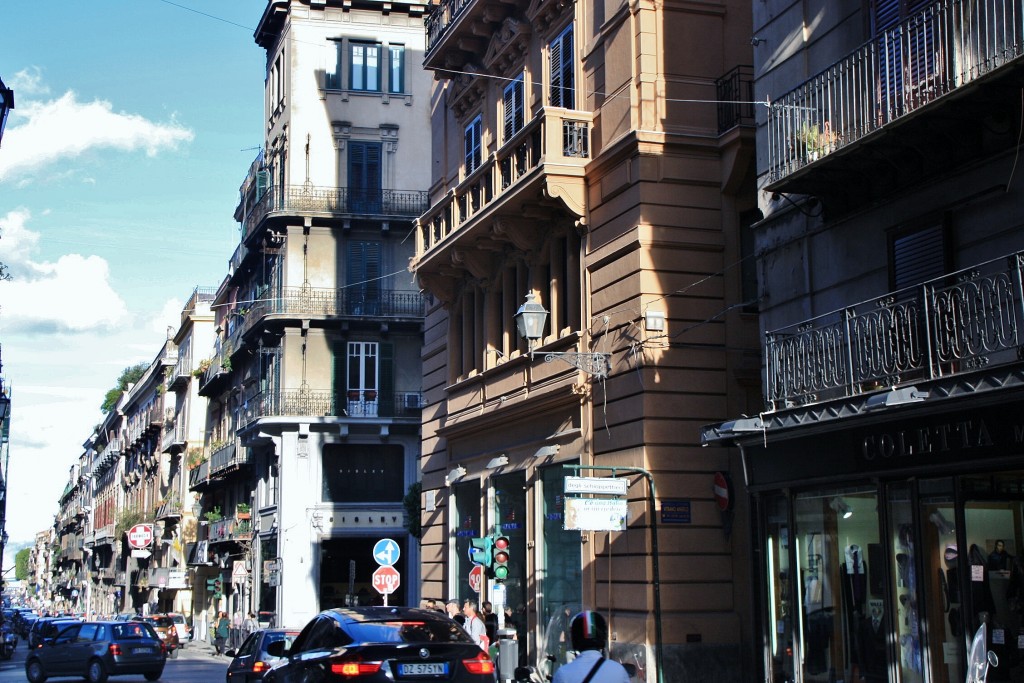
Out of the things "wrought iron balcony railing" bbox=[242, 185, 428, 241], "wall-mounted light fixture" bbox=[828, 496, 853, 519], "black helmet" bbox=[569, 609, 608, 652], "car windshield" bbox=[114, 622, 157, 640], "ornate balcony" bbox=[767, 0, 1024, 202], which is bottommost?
"car windshield" bbox=[114, 622, 157, 640]

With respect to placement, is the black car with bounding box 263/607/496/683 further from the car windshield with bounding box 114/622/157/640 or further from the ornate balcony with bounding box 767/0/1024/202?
the car windshield with bounding box 114/622/157/640

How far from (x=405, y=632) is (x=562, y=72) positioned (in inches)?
537

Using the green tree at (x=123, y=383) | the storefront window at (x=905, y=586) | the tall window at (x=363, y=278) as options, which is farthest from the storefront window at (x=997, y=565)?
the green tree at (x=123, y=383)

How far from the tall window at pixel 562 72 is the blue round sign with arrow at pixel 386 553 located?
9490 millimetres

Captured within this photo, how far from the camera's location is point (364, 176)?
4691 cm

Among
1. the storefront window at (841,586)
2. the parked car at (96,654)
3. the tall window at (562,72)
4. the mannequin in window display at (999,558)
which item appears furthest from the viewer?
the parked car at (96,654)

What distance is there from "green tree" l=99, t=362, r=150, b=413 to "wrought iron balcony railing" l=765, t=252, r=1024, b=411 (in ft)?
308

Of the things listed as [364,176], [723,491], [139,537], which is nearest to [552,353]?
[723,491]

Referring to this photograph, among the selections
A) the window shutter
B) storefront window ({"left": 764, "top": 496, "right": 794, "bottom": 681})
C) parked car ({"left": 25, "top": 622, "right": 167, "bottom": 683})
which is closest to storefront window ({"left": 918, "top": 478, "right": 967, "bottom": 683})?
the window shutter

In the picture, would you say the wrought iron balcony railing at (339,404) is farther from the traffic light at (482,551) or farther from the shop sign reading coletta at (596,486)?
the shop sign reading coletta at (596,486)

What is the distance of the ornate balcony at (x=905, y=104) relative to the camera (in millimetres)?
12336

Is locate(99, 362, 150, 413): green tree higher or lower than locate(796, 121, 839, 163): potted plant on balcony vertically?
higher

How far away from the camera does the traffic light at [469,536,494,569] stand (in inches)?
960

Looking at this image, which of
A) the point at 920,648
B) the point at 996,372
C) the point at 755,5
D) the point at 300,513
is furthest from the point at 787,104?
the point at 300,513
